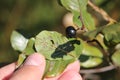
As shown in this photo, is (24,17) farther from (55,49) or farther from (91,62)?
(55,49)

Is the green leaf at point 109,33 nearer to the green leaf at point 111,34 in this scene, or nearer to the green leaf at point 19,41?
the green leaf at point 111,34

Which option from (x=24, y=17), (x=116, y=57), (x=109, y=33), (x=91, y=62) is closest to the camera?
(x=109, y=33)

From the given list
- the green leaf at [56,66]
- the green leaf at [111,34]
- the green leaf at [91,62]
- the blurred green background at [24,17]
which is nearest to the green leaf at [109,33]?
the green leaf at [111,34]

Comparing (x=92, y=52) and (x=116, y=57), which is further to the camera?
(x=92, y=52)

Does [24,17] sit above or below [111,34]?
above

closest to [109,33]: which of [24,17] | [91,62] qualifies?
[91,62]

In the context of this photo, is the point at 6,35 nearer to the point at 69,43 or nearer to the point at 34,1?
the point at 34,1

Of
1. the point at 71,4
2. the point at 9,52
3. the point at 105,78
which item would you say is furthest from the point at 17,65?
the point at 9,52
